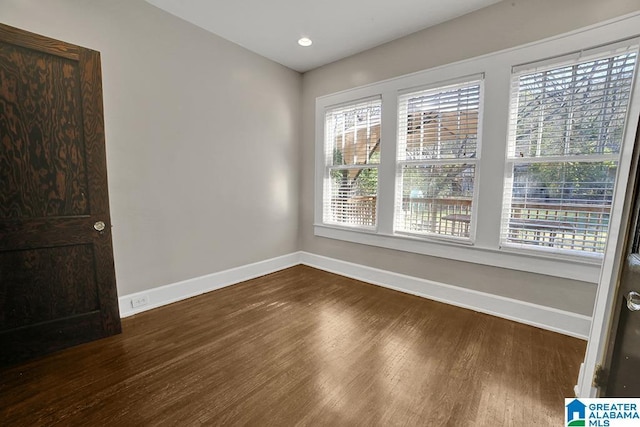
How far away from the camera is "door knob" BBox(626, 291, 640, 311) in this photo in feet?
3.52

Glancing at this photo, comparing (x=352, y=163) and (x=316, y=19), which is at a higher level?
(x=316, y=19)

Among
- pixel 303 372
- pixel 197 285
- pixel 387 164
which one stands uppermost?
pixel 387 164

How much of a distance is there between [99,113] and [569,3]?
3.89 metres

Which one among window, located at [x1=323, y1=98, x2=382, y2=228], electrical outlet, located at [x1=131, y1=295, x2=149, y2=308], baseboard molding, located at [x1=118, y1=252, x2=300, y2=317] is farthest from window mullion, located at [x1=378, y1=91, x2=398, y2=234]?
electrical outlet, located at [x1=131, y1=295, x2=149, y2=308]

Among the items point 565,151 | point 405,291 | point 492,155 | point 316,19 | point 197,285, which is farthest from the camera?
point 405,291

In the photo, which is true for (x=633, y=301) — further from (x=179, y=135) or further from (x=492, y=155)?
(x=179, y=135)

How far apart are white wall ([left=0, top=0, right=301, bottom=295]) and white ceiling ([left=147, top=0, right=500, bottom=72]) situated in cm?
23

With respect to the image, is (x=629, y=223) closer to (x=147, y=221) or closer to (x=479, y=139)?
(x=479, y=139)

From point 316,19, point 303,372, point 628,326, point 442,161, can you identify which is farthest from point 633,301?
point 316,19

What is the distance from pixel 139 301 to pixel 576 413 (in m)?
3.34

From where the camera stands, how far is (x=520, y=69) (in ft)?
7.87

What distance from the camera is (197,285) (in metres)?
3.10

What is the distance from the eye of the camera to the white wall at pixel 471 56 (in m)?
2.22

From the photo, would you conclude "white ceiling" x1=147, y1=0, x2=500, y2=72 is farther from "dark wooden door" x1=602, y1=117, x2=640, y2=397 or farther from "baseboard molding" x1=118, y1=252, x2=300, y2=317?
"baseboard molding" x1=118, y1=252, x2=300, y2=317
